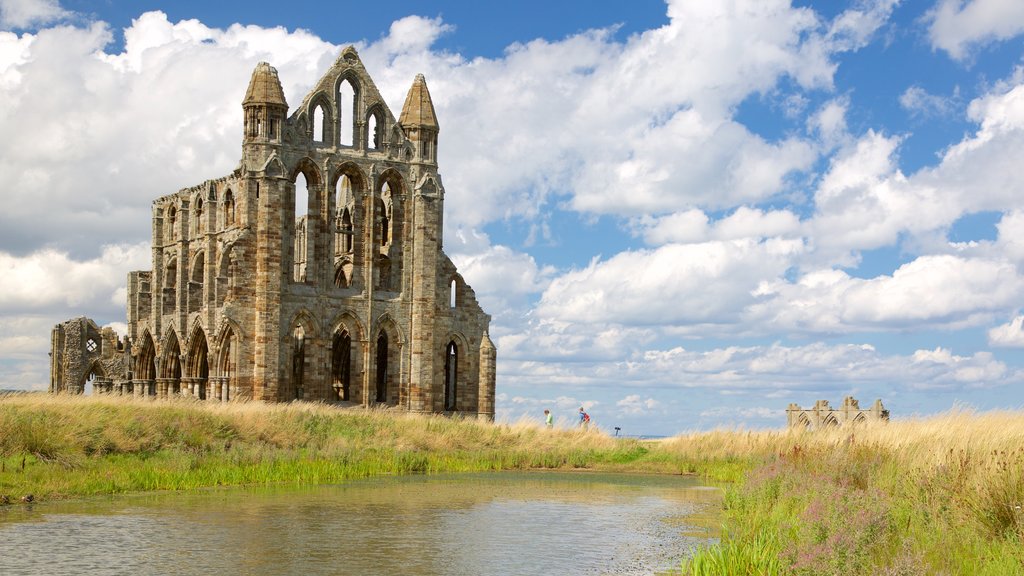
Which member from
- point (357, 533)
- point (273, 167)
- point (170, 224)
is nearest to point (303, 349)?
point (273, 167)

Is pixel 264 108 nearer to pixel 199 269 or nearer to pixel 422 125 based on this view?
pixel 422 125

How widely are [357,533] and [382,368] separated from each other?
37.6 m

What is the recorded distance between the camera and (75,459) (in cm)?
2511

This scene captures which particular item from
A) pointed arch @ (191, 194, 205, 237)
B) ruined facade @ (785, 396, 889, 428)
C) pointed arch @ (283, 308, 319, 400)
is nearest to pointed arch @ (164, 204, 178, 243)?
pointed arch @ (191, 194, 205, 237)

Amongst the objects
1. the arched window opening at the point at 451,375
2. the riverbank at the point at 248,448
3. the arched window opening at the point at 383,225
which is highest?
the arched window opening at the point at 383,225

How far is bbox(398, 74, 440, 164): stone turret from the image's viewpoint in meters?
52.9

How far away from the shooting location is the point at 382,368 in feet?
183

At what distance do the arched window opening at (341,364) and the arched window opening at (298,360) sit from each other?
1.69 m

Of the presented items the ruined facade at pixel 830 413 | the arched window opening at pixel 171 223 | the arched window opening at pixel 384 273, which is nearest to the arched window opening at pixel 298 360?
the arched window opening at pixel 384 273

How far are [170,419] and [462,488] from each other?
8213 mm

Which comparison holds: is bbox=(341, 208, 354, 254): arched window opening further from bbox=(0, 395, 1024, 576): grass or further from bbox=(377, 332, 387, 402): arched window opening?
bbox=(0, 395, 1024, 576): grass

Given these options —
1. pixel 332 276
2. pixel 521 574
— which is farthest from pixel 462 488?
pixel 332 276

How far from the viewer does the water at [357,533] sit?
15.4 m

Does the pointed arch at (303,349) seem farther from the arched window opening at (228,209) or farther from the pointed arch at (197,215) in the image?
the pointed arch at (197,215)
